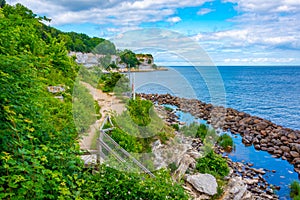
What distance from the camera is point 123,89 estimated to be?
15328mm

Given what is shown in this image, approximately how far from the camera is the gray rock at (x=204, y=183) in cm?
829

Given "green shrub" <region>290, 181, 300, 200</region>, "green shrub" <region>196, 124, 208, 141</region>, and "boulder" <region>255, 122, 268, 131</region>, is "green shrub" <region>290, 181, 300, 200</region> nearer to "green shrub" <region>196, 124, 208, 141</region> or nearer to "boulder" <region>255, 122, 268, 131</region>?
"green shrub" <region>196, 124, 208, 141</region>

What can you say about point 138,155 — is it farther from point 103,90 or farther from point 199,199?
point 103,90

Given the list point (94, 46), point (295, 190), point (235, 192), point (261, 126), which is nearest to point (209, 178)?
point (235, 192)

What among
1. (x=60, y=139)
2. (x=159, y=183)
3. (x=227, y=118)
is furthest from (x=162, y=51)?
(x=227, y=118)

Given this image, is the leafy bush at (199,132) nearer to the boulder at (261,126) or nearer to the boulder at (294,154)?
the boulder at (261,126)

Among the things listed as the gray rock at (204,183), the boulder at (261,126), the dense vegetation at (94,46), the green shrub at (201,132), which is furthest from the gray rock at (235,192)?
the boulder at (261,126)

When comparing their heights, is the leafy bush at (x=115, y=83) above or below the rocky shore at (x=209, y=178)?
above

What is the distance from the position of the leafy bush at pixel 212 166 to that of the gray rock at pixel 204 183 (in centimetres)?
116

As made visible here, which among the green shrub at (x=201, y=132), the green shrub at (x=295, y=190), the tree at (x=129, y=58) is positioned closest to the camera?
the green shrub at (x=295, y=190)

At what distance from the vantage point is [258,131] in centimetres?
1925

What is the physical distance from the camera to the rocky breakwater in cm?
1507

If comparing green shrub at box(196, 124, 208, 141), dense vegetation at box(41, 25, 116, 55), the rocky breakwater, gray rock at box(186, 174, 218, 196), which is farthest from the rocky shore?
dense vegetation at box(41, 25, 116, 55)

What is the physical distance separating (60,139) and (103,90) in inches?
445
